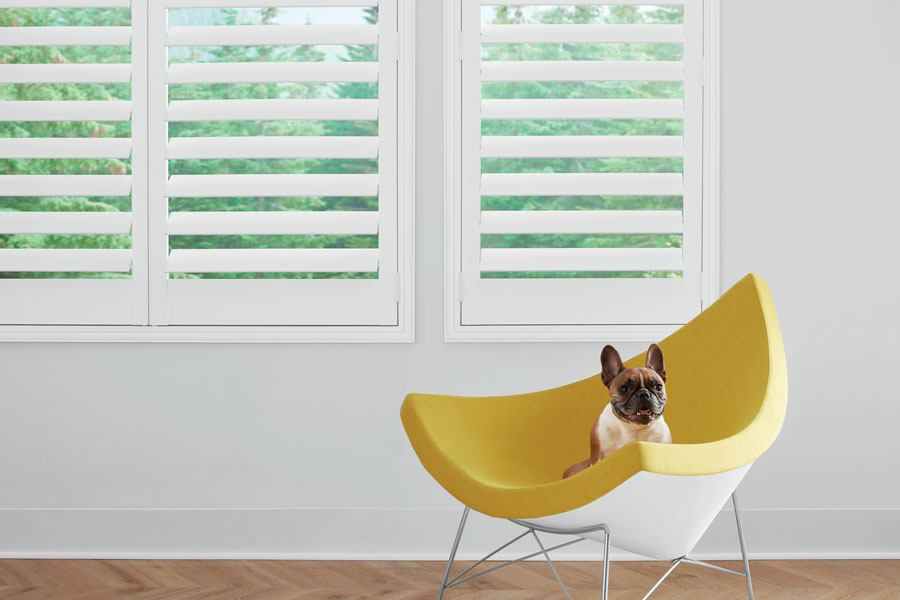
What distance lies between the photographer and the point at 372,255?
2.25 metres

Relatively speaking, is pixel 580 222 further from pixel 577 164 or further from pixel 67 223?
pixel 67 223

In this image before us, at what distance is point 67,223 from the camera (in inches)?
88.3

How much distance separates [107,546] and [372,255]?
1266 millimetres

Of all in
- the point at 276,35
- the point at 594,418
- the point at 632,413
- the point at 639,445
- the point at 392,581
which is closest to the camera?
the point at 639,445

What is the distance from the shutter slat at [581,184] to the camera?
2.23 metres

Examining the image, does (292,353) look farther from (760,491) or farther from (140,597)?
(760,491)

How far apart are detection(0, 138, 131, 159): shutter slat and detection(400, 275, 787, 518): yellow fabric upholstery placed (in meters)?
1.31

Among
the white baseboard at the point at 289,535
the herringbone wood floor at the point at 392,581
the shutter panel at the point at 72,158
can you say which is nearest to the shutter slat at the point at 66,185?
the shutter panel at the point at 72,158

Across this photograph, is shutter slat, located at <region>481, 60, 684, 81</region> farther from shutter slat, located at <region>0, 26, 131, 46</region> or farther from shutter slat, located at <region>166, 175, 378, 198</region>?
shutter slat, located at <region>0, 26, 131, 46</region>

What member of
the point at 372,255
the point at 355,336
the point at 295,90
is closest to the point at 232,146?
the point at 295,90

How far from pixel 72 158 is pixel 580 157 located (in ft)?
5.41

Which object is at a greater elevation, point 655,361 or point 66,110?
point 66,110

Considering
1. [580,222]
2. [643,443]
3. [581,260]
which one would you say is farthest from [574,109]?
[643,443]

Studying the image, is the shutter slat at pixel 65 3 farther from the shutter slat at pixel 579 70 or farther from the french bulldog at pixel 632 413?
the french bulldog at pixel 632 413
